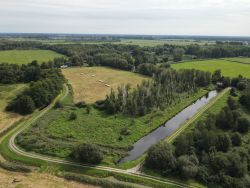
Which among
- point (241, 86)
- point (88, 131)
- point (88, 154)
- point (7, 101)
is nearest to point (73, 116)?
point (88, 131)

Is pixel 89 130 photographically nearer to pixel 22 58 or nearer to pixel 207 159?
pixel 207 159

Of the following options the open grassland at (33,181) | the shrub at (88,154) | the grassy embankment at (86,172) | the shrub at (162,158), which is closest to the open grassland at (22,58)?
the grassy embankment at (86,172)

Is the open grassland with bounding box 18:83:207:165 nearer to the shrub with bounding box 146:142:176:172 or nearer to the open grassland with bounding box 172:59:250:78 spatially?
the shrub with bounding box 146:142:176:172

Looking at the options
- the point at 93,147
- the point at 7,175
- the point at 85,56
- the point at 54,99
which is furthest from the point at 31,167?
the point at 85,56

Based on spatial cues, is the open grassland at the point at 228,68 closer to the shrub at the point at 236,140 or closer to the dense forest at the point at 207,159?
the shrub at the point at 236,140

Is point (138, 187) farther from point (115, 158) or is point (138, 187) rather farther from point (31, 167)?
point (31, 167)

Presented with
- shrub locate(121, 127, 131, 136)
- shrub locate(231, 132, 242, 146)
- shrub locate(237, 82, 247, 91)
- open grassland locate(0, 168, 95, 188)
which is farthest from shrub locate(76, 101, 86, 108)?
shrub locate(237, 82, 247, 91)
